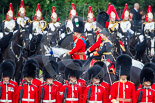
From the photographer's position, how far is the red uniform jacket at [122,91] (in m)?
11.9

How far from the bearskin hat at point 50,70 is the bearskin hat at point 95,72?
2.71 feet

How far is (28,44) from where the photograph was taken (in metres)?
16.5

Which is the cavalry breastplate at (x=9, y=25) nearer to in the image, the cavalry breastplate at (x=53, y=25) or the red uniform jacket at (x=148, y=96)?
the cavalry breastplate at (x=53, y=25)

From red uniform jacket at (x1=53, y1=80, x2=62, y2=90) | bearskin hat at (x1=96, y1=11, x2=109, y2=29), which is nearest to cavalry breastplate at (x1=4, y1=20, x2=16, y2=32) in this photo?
bearskin hat at (x1=96, y1=11, x2=109, y2=29)

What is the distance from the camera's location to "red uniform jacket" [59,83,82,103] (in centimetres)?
1255

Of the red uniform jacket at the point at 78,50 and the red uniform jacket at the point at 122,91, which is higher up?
the red uniform jacket at the point at 78,50

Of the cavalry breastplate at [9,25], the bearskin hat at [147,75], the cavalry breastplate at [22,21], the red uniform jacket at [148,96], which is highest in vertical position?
the cavalry breastplate at [22,21]

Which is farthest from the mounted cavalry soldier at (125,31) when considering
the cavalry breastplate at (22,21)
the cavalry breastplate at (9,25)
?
the cavalry breastplate at (9,25)

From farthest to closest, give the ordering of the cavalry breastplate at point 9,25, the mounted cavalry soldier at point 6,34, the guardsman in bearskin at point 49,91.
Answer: the cavalry breastplate at point 9,25 < the mounted cavalry soldier at point 6,34 < the guardsman in bearskin at point 49,91

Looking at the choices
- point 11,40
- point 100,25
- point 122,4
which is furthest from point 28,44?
point 122,4

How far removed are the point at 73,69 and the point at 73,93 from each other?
2.41 feet

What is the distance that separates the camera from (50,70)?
13164 millimetres

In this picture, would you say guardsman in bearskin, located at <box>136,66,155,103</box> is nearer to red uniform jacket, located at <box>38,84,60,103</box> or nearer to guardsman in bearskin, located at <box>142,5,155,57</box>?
red uniform jacket, located at <box>38,84,60,103</box>

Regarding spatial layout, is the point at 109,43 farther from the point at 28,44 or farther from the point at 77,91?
the point at 28,44
